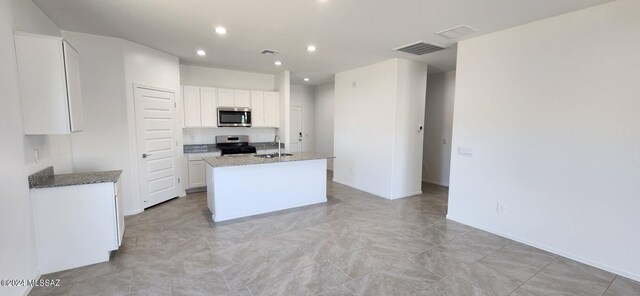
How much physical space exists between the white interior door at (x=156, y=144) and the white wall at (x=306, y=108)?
3678 mm

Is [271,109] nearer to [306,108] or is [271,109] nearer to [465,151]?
[306,108]

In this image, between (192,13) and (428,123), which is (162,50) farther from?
→ (428,123)

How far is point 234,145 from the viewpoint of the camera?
616cm

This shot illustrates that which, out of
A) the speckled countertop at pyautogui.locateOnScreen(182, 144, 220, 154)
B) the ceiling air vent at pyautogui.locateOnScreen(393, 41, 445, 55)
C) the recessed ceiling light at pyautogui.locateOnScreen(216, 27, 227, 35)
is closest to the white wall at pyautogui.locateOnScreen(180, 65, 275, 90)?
the speckled countertop at pyautogui.locateOnScreen(182, 144, 220, 154)

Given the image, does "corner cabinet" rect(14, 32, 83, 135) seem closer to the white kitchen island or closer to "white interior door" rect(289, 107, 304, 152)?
the white kitchen island

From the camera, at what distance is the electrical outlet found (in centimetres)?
341

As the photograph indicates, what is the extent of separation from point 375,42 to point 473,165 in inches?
85.6

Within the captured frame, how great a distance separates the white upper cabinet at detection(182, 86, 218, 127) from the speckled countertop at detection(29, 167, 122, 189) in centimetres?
267

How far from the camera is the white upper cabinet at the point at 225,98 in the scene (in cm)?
578

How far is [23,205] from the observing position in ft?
7.41

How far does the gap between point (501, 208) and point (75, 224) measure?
4710 millimetres

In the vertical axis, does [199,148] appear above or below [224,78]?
below

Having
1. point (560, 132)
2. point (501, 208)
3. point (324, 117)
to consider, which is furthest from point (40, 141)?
point (324, 117)

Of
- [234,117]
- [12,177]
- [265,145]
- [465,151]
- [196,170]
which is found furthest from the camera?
[265,145]
